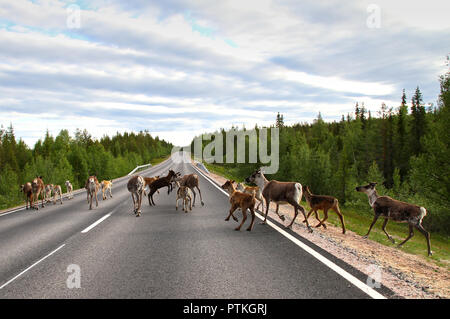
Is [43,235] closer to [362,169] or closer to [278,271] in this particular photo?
[278,271]

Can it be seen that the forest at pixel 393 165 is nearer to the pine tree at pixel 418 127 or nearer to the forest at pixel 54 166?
the pine tree at pixel 418 127

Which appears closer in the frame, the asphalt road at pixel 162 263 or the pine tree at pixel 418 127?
the asphalt road at pixel 162 263

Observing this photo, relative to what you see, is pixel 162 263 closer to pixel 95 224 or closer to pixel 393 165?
pixel 95 224

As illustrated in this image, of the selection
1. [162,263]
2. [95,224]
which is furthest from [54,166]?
[162,263]

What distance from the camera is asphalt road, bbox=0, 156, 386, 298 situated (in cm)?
392

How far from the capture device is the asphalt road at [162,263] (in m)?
3.92

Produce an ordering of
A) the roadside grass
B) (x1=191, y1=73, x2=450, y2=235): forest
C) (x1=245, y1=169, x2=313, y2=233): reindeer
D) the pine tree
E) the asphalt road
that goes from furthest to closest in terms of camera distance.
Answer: the pine tree, (x1=191, y1=73, x2=450, y2=235): forest, (x1=245, y1=169, x2=313, y2=233): reindeer, the roadside grass, the asphalt road

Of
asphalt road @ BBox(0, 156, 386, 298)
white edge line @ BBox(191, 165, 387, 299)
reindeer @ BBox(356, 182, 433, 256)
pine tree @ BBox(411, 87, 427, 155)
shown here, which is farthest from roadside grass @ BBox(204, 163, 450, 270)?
pine tree @ BBox(411, 87, 427, 155)

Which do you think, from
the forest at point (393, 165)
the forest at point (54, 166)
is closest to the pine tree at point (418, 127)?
the forest at point (393, 165)

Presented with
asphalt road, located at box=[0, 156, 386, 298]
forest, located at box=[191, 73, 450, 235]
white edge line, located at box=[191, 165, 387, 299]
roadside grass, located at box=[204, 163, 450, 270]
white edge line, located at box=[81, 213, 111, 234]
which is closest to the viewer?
white edge line, located at box=[191, 165, 387, 299]

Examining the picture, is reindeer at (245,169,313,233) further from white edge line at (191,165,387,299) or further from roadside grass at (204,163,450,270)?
roadside grass at (204,163,450,270)

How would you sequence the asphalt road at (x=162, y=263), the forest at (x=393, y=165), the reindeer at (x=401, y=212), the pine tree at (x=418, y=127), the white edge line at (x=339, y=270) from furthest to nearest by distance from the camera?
1. the pine tree at (x=418, y=127)
2. the forest at (x=393, y=165)
3. the reindeer at (x=401, y=212)
4. the asphalt road at (x=162, y=263)
5. the white edge line at (x=339, y=270)

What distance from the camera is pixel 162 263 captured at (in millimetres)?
5109
